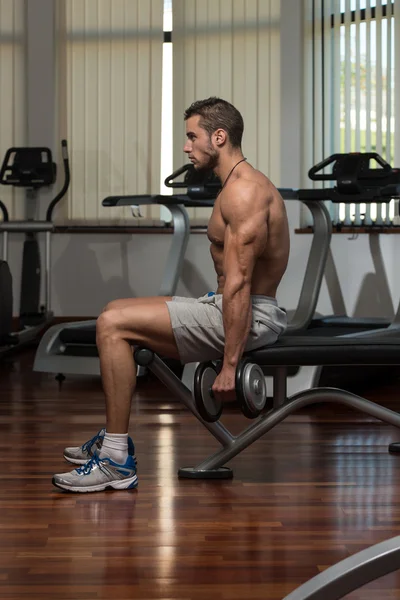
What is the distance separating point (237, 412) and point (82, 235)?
3131mm

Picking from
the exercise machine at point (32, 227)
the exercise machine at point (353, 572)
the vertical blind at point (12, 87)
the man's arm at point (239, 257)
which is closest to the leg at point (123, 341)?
the man's arm at point (239, 257)

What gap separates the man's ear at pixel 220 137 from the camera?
276cm

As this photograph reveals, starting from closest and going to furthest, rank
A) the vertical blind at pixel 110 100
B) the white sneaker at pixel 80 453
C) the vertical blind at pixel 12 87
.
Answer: the white sneaker at pixel 80 453 → the vertical blind at pixel 110 100 → the vertical blind at pixel 12 87

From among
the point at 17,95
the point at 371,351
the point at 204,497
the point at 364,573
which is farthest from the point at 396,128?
the point at 364,573

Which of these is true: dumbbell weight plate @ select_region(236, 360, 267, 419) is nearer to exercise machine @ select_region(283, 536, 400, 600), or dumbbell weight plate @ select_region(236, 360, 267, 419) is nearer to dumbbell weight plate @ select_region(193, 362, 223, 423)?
dumbbell weight plate @ select_region(193, 362, 223, 423)

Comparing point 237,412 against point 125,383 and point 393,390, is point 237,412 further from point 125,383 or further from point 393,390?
point 125,383

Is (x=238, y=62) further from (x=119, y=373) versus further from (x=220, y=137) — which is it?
(x=119, y=373)

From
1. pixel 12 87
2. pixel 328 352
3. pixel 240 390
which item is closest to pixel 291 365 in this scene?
pixel 328 352

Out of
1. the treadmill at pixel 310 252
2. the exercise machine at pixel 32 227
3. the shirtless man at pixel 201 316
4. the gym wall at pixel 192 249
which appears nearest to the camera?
the shirtless man at pixel 201 316

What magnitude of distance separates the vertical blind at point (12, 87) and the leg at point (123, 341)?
4.38m

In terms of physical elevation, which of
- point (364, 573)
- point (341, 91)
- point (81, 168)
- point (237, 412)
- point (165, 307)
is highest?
point (341, 91)

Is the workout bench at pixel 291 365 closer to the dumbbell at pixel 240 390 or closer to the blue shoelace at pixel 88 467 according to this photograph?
the dumbbell at pixel 240 390

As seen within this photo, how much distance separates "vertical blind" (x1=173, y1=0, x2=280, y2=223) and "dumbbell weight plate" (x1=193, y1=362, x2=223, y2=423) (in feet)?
13.7

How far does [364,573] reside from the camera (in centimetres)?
121
